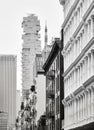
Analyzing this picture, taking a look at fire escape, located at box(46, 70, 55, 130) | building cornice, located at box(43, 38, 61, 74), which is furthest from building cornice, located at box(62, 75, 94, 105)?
fire escape, located at box(46, 70, 55, 130)

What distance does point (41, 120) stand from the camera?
321 ft

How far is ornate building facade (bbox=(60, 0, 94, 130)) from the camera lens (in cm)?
4441

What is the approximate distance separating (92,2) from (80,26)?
755cm

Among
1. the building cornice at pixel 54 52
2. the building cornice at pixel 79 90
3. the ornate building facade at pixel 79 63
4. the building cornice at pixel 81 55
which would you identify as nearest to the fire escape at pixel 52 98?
the building cornice at pixel 54 52

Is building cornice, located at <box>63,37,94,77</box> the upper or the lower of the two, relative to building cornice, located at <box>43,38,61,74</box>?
lower

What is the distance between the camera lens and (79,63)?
51.4 m

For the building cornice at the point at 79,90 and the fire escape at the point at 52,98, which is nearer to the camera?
the building cornice at the point at 79,90

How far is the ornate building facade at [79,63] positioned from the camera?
44.4 meters

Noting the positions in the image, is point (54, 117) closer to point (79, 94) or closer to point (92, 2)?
point (79, 94)

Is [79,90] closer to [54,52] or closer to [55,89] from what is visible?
[55,89]

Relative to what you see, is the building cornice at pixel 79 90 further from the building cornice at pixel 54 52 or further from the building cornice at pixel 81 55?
the building cornice at pixel 54 52

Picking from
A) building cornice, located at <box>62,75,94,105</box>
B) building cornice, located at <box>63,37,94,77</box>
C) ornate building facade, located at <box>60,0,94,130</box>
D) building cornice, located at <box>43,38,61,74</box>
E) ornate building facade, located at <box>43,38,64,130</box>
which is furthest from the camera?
building cornice, located at <box>43,38,61,74</box>

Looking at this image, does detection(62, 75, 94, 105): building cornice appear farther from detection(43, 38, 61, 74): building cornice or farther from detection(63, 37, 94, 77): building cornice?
detection(43, 38, 61, 74): building cornice

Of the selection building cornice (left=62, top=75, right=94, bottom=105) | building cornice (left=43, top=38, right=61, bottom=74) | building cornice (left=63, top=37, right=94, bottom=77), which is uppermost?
building cornice (left=43, top=38, right=61, bottom=74)
